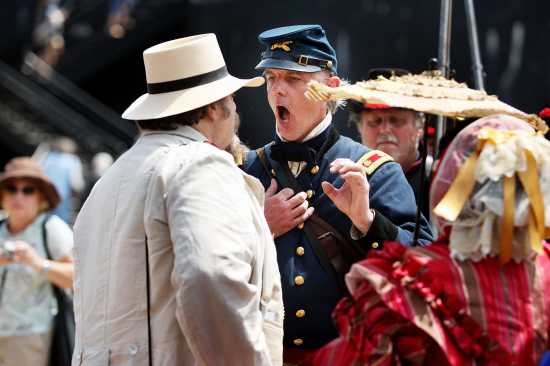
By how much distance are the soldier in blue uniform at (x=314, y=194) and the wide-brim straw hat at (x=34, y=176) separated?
111 inches

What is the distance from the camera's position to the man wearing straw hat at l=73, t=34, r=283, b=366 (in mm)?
3760

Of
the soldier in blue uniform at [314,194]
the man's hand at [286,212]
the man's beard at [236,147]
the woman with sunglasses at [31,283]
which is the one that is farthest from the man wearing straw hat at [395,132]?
the woman with sunglasses at [31,283]

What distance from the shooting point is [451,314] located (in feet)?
11.0

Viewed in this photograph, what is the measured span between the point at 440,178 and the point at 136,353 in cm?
121

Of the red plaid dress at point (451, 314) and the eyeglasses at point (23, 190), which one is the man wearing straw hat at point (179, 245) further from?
the eyeglasses at point (23, 190)

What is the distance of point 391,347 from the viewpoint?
3338 mm

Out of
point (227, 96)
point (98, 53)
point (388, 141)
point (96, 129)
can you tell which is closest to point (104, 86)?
point (98, 53)

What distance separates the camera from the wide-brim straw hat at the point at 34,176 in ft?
24.7

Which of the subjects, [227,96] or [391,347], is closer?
[391,347]

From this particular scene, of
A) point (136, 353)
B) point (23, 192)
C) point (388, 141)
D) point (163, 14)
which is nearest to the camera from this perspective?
point (136, 353)

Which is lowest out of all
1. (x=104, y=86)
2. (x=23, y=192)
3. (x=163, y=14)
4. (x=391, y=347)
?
(x=104, y=86)

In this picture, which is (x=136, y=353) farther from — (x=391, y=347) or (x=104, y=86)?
(x=104, y=86)

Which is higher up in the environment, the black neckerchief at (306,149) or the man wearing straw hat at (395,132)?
the black neckerchief at (306,149)

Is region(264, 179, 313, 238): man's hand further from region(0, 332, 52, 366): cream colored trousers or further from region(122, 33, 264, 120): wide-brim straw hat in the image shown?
region(0, 332, 52, 366): cream colored trousers
